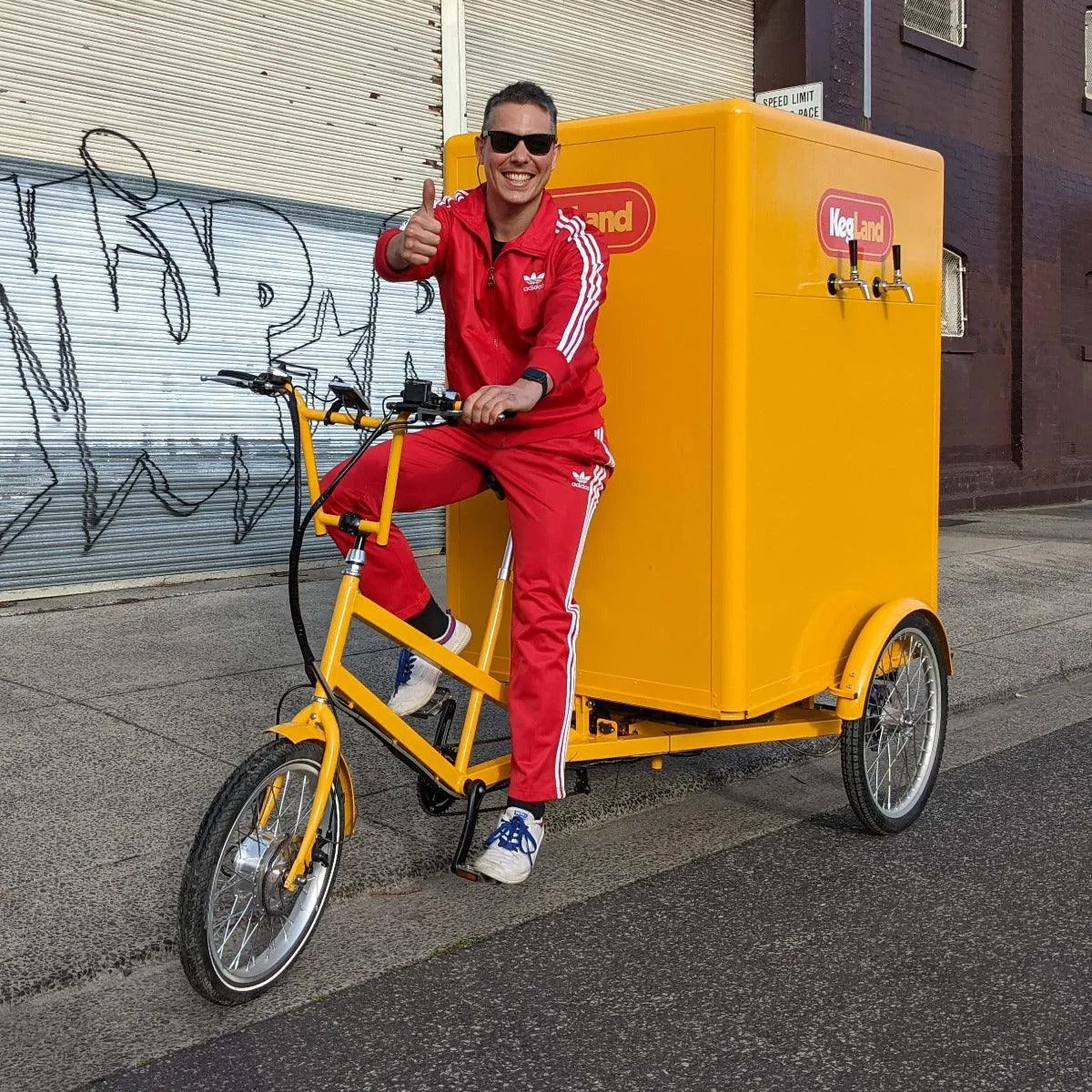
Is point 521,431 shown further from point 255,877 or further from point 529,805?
point 255,877

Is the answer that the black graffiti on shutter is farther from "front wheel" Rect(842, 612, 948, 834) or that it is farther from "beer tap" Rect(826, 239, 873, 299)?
"front wheel" Rect(842, 612, 948, 834)

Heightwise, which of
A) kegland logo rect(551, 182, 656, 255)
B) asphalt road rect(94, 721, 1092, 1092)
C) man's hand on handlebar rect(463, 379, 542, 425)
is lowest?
asphalt road rect(94, 721, 1092, 1092)

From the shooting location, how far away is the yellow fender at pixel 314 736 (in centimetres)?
313

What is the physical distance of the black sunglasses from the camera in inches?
140

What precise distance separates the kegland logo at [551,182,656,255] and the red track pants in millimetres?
605

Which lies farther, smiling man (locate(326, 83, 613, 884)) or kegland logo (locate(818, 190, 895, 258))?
kegland logo (locate(818, 190, 895, 258))

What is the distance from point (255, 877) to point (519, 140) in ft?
6.36

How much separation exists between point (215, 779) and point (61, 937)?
1.28 metres

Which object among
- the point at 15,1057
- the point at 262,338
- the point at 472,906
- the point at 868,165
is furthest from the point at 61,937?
the point at 262,338

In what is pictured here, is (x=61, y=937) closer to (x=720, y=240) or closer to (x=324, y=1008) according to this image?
(x=324, y=1008)

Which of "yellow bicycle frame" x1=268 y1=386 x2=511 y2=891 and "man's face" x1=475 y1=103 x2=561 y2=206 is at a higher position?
"man's face" x1=475 y1=103 x2=561 y2=206

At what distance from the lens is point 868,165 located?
14.3 feet

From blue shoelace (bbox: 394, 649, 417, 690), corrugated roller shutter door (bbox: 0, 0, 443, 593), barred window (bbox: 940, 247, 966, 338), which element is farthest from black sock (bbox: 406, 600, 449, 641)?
barred window (bbox: 940, 247, 966, 338)

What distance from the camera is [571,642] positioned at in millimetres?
3783
